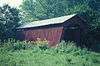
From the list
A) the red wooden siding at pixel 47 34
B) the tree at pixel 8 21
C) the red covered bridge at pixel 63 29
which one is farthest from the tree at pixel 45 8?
the red covered bridge at pixel 63 29

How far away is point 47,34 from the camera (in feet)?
106

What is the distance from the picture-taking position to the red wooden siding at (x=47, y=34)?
98.1ft

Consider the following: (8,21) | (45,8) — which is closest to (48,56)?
(8,21)

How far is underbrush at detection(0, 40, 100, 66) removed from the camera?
53.5 feet

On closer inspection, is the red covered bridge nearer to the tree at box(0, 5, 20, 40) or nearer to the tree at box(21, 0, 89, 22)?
the tree at box(0, 5, 20, 40)

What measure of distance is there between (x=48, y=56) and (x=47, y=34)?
12.1 meters

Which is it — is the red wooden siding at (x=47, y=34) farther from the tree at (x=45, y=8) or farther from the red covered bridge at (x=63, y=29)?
the tree at (x=45, y=8)

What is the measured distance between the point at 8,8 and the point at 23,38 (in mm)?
8847

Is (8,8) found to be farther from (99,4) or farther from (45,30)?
(99,4)

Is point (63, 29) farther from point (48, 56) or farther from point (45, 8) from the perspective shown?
point (45, 8)

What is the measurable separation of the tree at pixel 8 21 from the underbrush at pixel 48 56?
1163cm

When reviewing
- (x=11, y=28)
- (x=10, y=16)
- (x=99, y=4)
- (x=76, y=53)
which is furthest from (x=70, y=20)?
(x=99, y=4)

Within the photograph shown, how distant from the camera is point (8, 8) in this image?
45000mm

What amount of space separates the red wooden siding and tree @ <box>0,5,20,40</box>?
3.57 m
